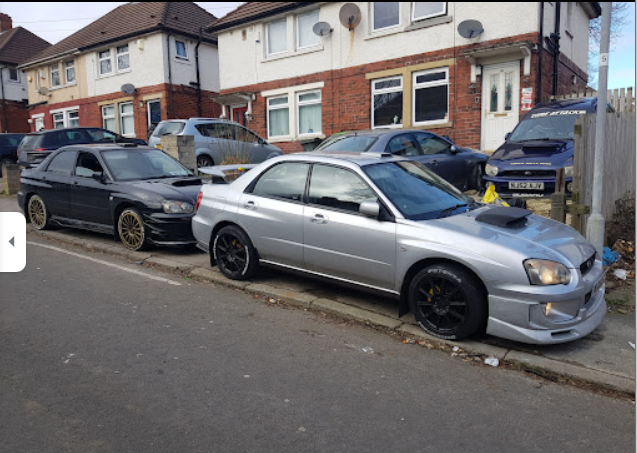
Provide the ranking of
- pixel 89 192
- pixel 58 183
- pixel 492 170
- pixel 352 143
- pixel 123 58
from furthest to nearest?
pixel 123 58 < pixel 352 143 < pixel 58 183 < pixel 492 170 < pixel 89 192

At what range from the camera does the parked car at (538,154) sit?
8.47 m

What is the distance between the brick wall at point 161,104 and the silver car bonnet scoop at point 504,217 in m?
21.5

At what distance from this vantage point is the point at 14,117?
35969 millimetres

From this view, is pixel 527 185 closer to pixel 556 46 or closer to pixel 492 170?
pixel 492 170

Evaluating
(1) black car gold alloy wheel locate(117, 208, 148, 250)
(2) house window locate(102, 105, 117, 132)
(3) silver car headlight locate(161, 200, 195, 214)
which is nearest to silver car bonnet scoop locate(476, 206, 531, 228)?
(3) silver car headlight locate(161, 200, 195, 214)

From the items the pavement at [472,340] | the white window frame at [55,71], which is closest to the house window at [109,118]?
the white window frame at [55,71]

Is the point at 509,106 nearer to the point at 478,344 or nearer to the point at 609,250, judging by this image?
the point at 609,250

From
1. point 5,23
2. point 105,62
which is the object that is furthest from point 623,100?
point 5,23

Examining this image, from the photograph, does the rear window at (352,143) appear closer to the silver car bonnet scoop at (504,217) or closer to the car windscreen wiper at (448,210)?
the car windscreen wiper at (448,210)

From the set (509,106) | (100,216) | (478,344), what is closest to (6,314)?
(100,216)

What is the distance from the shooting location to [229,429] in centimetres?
329

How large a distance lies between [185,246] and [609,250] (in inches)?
237

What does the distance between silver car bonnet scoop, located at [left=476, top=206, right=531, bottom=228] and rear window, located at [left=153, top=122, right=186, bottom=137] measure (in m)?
11.8

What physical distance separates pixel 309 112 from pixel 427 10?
560cm
